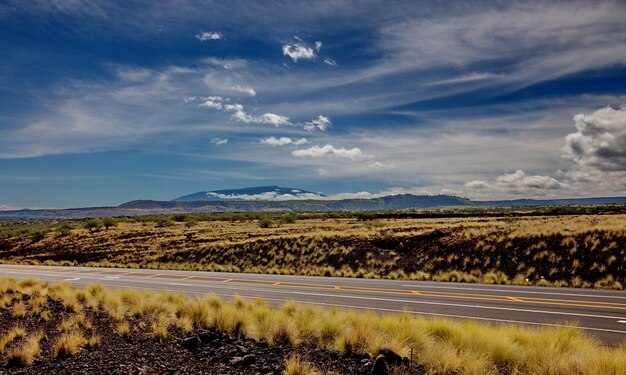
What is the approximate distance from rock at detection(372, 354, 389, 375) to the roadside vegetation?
1.25 ft

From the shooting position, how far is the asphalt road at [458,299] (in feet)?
43.5

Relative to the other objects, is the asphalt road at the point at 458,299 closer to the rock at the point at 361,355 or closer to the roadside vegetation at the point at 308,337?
the roadside vegetation at the point at 308,337

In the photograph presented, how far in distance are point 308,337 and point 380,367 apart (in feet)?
8.98

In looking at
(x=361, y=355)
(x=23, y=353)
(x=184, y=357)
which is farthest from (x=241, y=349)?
(x=23, y=353)

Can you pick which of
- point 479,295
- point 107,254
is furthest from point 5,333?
point 107,254

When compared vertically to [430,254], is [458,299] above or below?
above

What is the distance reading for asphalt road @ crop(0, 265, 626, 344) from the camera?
13258 mm

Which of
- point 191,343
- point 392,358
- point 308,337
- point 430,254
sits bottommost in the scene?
point 430,254

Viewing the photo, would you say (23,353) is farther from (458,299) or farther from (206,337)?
(458,299)

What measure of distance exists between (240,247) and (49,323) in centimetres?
3392

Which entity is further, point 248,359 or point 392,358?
point 248,359

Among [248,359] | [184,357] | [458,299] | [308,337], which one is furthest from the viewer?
[458,299]

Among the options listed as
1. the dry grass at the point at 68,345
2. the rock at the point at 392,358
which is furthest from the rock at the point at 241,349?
the dry grass at the point at 68,345

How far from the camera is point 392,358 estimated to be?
7.92 m
